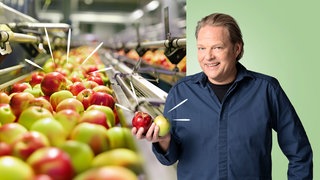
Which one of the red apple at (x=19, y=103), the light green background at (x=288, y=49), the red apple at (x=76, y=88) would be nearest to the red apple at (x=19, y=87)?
the red apple at (x=76, y=88)

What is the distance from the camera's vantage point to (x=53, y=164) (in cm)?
67

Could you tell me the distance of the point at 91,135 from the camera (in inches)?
31.1

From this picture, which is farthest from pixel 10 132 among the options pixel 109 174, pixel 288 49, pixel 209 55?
pixel 288 49

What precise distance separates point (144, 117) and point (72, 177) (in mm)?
442

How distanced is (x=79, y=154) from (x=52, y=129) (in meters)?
0.11

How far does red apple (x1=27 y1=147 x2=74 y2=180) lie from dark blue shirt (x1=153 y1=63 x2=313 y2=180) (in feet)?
2.59

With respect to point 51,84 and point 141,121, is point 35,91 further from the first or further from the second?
point 141,121

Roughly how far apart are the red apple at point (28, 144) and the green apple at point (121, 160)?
0.34 ft

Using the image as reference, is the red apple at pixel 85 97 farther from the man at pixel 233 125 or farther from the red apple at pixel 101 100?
the man at pixel 233 125

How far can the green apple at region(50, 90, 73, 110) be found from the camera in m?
1.13

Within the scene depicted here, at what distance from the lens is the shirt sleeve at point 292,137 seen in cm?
149

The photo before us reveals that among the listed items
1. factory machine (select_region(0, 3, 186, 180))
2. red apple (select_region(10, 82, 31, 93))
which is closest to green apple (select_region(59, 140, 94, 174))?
factory machine (select_region(0, 3, 186, 180))

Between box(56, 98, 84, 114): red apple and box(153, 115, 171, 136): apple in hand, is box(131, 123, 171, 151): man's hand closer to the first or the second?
box(153, 115, 171, 136): apple in hand

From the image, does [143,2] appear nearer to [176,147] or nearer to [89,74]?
[89,74]
